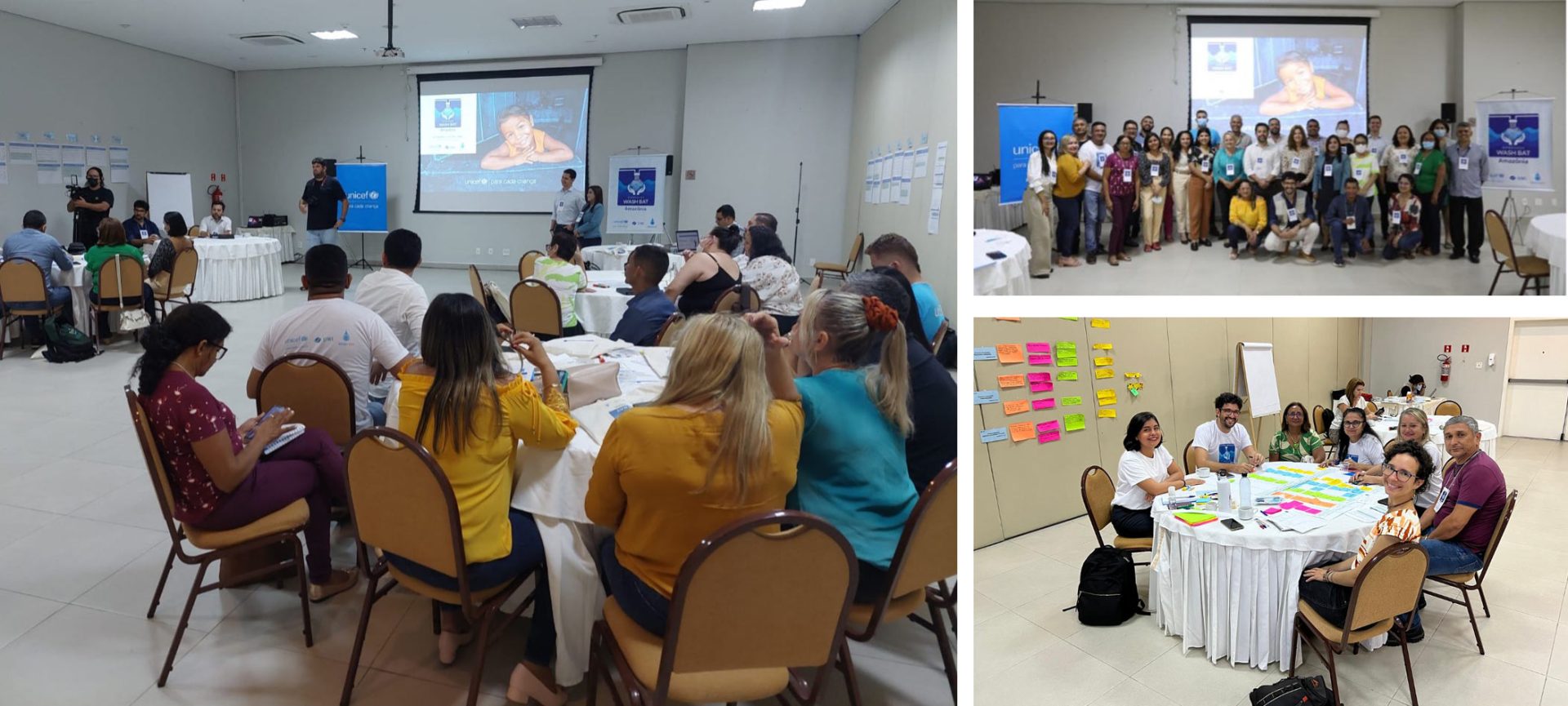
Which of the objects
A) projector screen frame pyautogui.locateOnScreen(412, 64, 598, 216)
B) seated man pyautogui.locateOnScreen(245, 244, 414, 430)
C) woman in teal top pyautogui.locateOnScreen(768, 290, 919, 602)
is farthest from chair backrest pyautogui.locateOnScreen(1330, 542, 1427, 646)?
projector screen frame pyautogui.locateOnScreen(412, 64, 598, 216)

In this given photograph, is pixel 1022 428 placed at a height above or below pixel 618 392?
below

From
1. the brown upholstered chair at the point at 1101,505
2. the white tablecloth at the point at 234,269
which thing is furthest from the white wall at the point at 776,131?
the brown upholstered chair at the point at 1101,505

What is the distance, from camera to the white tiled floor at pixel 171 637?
2109 mm

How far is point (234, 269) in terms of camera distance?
27.7 feet

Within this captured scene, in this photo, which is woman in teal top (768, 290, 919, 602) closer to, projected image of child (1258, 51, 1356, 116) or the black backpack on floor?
the black backpack on floor

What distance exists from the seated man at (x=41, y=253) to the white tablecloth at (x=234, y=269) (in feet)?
5.78

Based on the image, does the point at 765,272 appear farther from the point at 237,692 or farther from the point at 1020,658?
the point at 237,692

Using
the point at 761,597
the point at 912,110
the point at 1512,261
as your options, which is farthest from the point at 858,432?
the point at 912,110

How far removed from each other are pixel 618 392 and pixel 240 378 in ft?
14.9

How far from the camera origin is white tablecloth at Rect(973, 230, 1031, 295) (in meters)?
1.87

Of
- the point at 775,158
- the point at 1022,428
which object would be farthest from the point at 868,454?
the point at 775,158

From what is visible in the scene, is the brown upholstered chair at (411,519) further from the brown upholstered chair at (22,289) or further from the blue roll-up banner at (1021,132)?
the brown upholstered chair at (22,289)

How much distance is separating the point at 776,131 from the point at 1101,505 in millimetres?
8306

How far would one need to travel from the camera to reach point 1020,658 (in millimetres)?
3072
